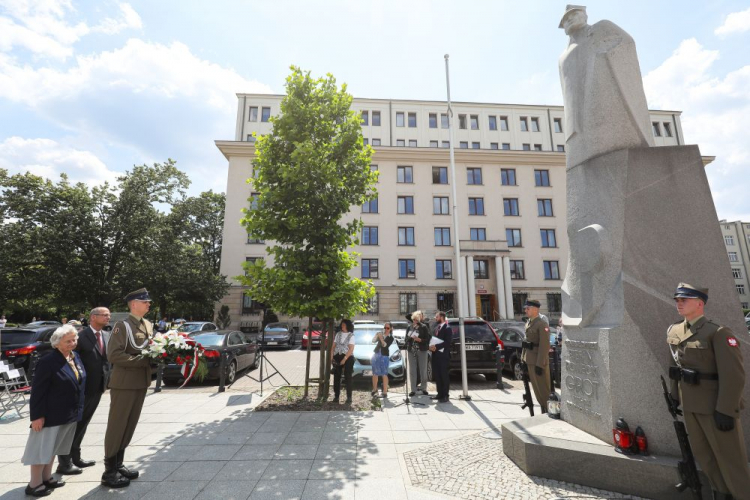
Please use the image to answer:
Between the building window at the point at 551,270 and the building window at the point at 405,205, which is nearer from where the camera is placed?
the building window at the point at 551,270

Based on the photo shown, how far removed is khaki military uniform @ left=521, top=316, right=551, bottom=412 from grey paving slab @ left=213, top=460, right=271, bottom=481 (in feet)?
14.9

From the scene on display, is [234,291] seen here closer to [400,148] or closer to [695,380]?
[400,148]

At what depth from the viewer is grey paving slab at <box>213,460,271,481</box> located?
414 centimetres

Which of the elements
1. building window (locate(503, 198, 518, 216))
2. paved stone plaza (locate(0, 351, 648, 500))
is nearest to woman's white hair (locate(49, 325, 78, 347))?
paved stone plaza (locate(0, 351, 648, 500))

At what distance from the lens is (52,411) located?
381 centimetres

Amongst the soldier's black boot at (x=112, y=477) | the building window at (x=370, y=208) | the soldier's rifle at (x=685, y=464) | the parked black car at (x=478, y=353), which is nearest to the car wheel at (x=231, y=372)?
the parked black car at (x=478, y=353)

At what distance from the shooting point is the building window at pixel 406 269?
107 ft

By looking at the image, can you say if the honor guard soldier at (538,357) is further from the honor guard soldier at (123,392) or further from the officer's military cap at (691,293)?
the honor guard soldier at (123,392)

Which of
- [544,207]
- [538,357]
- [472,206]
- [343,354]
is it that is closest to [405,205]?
[472,206]

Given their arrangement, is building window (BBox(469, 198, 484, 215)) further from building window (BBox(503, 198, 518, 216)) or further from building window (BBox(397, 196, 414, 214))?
building window (BBox(397, 196, 414, 214))

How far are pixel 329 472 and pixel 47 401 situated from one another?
3.20 meters

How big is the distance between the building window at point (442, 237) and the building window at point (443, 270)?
1644 mm

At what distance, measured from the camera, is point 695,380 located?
3.11 metres

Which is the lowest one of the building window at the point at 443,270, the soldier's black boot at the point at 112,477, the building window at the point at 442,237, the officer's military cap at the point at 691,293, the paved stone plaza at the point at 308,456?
the paved stone plaza at the point at 308,456
